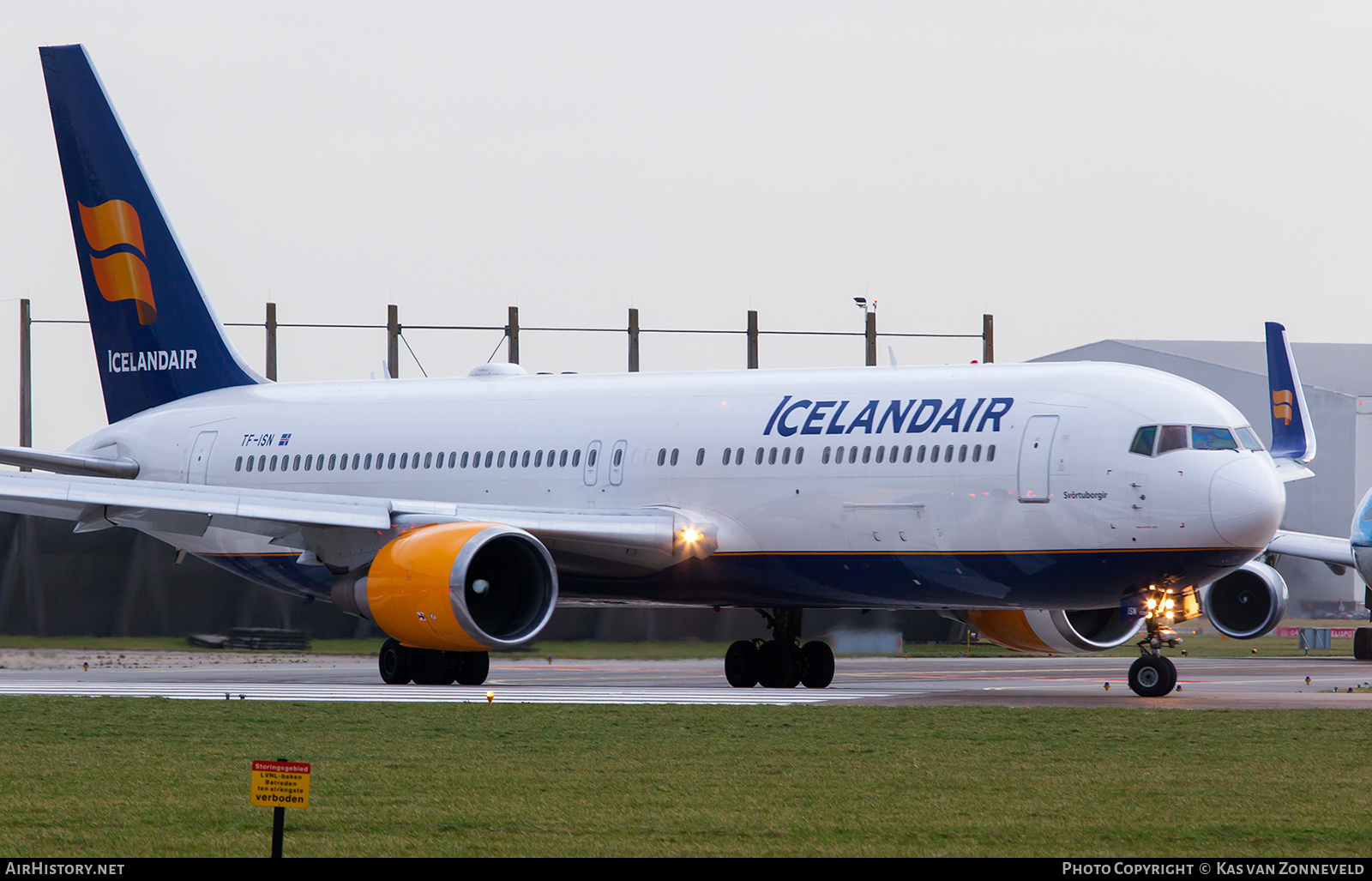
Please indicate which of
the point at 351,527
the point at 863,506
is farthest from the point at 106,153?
the point at 863,506

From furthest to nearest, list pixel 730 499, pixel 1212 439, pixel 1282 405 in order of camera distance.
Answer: pixel 1282 405
pixel 730 499
pixel 1212 439

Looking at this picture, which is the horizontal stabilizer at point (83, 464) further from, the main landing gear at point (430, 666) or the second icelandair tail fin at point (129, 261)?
the main landing gear at point (430, 666)

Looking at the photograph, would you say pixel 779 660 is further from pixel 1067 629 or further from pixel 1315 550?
pixel 1315 550

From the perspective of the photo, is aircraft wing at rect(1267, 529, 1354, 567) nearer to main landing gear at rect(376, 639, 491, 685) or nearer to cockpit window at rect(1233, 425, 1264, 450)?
cockpit window at rect(1233, 425, 1264, 450)

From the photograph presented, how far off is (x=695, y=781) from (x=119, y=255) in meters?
19.4

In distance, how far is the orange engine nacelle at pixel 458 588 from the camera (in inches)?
805

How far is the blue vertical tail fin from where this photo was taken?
42.9 metres

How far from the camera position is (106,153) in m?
28.7

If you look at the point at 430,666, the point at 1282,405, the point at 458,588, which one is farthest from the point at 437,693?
the point at 1282,405

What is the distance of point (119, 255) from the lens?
28797mm

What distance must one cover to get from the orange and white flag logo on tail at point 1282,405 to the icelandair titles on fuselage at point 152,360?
25.9m

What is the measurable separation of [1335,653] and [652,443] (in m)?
18.9

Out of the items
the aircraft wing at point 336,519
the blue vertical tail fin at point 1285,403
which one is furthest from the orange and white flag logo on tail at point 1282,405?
the aircraft wing at point 336,519
